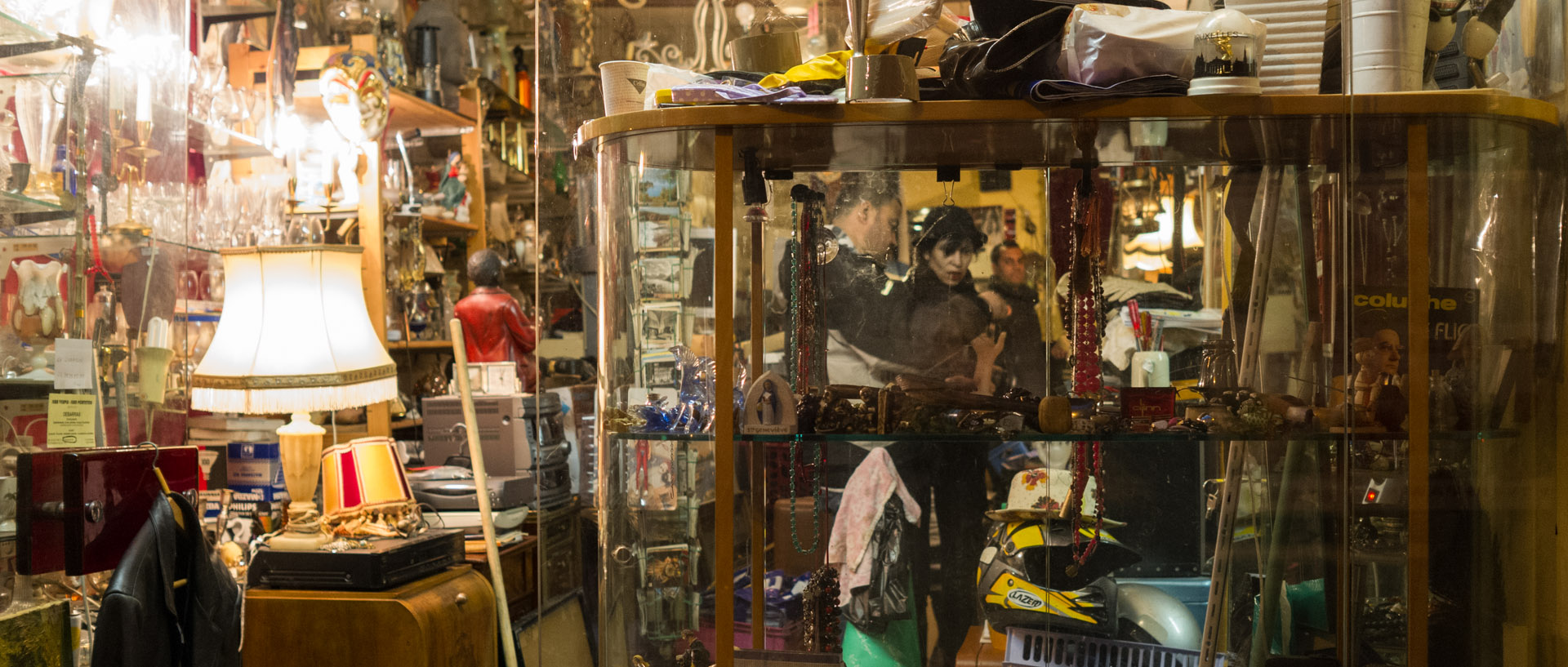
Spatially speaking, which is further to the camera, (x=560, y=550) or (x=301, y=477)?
(x=301, y=477)

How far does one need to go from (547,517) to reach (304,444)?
0.76 metres

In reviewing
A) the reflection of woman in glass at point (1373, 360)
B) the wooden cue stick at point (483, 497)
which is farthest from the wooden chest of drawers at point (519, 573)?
the reflection of woman in glass at point (1373, 360)

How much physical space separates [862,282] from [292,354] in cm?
128

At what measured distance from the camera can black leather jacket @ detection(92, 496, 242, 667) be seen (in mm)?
1704

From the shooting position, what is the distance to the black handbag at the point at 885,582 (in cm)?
152

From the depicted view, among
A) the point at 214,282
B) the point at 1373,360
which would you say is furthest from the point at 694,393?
the point at 214,282

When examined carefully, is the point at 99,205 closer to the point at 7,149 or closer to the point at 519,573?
the point at 7,149

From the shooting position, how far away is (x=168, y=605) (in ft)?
5.84

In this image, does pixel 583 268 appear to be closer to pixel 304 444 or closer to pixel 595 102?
pixel 595 102

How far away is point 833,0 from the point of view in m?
1.75

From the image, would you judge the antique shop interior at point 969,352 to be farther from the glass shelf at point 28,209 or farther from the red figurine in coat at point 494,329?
the red figurine in coat at point 494,329

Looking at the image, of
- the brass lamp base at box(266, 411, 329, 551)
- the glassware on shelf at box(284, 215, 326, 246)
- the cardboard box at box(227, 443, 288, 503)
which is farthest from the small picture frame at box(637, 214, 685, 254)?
the glassware on shelf at box(284, 215, 326, 246)

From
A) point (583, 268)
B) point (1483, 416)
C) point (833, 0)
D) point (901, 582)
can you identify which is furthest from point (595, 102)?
point (1483, 416)

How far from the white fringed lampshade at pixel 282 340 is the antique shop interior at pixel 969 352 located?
46 mm
